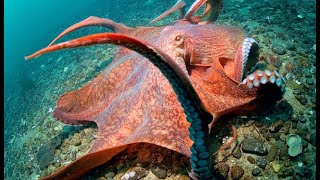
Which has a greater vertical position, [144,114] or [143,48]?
[143,48]

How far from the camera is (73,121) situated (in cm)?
361

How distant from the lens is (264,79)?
2402 mm

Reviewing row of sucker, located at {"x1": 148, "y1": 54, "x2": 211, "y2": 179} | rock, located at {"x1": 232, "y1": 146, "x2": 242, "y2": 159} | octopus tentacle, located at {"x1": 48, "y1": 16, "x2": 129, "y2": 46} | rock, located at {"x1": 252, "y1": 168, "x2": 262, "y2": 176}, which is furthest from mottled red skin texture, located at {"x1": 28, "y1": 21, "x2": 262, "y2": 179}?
octopus tentacle, located at {"x1": 48, "y1": 16, "x2": 129, "y2": 46}

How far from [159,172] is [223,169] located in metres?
0.70

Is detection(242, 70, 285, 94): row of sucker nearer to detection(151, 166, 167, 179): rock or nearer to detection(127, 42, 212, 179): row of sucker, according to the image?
detection(127, 42, 212, 179): row of sucker

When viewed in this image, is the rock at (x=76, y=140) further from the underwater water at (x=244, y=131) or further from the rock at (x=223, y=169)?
the rock at (x=223, y=169)

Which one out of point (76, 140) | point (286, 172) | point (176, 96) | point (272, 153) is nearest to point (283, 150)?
point (272, 153)

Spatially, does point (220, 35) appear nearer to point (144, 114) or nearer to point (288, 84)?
point (288, 84)

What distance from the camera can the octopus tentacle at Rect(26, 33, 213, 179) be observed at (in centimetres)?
155

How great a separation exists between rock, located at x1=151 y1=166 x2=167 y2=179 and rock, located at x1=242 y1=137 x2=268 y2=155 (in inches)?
36.1

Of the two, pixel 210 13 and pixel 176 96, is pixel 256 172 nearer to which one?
pixel 176 96

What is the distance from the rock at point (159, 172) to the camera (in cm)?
302
